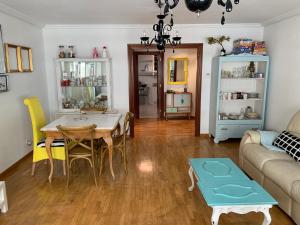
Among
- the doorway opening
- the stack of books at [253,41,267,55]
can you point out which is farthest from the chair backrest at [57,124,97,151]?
the doorway opening

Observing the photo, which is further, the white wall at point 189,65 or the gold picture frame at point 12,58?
the white wall at point 189,65

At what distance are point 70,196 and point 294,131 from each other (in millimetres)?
2982

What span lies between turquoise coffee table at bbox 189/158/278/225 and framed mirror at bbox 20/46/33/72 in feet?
10.5

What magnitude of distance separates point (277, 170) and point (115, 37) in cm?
377

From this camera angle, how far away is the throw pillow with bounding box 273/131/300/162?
8.96ft

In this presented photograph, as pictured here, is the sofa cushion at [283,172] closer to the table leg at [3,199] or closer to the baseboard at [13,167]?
the table leg at [3,199]

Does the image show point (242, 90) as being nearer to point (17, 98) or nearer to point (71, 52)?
point (71, 52)

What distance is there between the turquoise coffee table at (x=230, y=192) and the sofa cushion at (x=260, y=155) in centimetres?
46

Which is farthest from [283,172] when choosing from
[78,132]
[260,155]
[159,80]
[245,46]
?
[159,80]

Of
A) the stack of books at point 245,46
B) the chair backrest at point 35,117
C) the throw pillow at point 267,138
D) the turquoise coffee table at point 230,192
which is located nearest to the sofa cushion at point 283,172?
the turquoise coffee table at point 230,192

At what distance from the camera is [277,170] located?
249cm

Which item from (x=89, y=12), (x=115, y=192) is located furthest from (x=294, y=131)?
(x=89, y=12)

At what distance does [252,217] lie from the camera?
2.41 metres

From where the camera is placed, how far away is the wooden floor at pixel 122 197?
2389mm
